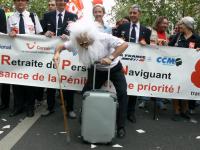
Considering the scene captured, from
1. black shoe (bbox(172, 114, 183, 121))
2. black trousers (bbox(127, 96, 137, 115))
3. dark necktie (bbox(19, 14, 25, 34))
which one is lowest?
black shoe (bbox(172, 114, 183, 121))

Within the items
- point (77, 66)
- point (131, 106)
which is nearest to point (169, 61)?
point (131, 106)

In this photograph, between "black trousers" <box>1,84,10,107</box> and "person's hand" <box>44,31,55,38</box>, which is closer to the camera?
"person's hand" <box>44,31,55,38</box>

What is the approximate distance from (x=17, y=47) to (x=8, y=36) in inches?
10.0

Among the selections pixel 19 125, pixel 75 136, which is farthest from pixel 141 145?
→ pixel 19 125

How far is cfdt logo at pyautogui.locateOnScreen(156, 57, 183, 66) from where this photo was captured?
348 inches

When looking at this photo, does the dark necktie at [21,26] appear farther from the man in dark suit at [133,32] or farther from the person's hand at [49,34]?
the man in dark suit at [133,32]

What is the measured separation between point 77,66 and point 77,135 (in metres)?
1.66

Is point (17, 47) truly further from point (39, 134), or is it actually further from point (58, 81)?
point (39, 134)

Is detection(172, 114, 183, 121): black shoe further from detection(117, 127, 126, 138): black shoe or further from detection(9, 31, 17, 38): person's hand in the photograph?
detection(9, 31, 17, 38): person's hand

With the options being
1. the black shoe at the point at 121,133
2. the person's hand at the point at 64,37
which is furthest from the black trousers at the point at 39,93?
the black shoe at the point at 121,133

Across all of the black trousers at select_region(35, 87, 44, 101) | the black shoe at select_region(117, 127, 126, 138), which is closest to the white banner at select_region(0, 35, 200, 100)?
the black trousers at select_region(35, 87, 44, 101)

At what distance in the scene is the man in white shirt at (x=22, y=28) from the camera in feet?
28.3

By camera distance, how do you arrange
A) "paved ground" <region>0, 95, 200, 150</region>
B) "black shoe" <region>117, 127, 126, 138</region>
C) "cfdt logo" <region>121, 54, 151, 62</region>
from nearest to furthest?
"paved ground" <region>0, 95, 200, 150</region> < "black shoe" <region>117, 127, 126, 138</region> < "cfdt logo" <region>121, 54, 151, 62</region>

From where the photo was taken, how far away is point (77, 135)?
754 centimetres
